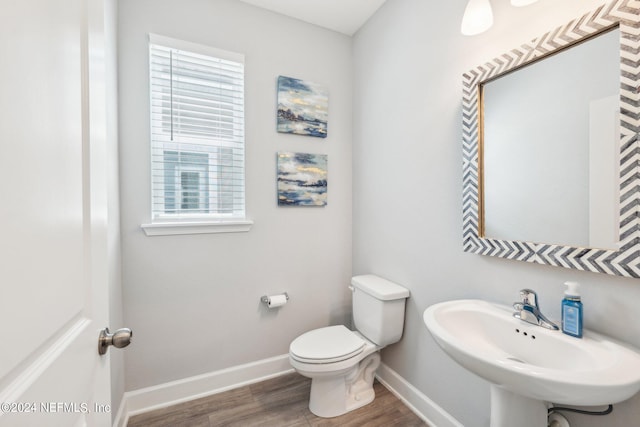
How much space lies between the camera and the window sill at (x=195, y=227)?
1.65 m

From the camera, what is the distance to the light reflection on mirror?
912 millimetres

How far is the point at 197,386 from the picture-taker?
1.78 metres

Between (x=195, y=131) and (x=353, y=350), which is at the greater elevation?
(x=195, y=131)

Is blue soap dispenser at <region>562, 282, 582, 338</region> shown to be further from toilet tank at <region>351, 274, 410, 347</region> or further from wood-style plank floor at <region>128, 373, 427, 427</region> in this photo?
wood-style plank floor at <region>128, 373, 427, 427</region>

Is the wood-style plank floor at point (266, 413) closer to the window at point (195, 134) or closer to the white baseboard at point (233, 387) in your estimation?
the white baseboard at point (233, 387)

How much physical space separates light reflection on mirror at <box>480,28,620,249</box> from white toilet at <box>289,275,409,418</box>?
2.44ft

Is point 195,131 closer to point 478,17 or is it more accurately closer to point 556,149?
point 478,17

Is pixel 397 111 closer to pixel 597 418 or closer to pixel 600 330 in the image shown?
pixel 600 330

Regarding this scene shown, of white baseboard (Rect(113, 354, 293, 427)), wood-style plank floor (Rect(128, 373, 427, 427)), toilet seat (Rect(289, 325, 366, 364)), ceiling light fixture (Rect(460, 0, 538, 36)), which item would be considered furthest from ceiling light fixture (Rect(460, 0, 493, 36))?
white baseboard (Rect(113, 354, 293, 427))

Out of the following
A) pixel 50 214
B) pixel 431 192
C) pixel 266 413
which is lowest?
pixel 266 413

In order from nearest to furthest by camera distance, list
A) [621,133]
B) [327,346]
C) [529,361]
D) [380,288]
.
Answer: [621,133]
[529,361]
[327,346]
[380,288]

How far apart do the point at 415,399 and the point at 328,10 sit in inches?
105

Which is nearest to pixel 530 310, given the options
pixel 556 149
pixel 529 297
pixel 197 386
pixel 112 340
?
pixel 529 297

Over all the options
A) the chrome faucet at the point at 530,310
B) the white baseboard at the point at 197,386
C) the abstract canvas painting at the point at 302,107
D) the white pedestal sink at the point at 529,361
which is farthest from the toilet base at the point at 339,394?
the abstract canvas painting at the point at 302,107
